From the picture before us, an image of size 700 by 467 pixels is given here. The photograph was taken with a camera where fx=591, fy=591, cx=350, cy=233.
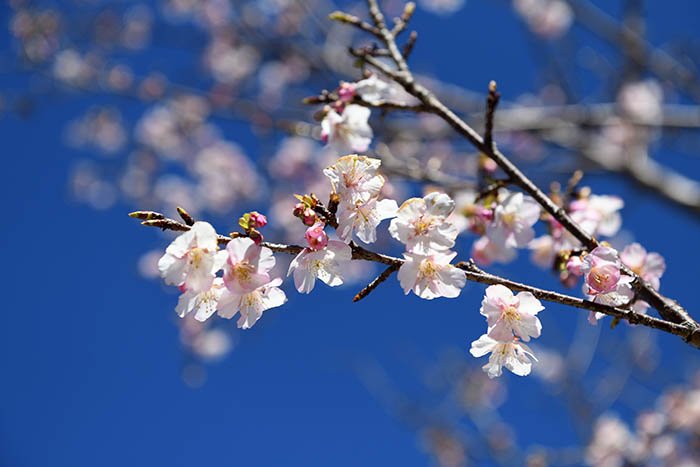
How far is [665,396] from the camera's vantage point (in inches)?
173

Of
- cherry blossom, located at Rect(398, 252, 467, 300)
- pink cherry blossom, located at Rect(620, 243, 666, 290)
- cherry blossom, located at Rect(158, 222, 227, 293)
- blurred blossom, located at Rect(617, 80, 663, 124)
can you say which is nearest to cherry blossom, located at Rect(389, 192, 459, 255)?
cherry blossom, located at Rect(398, 252, 467, 300)

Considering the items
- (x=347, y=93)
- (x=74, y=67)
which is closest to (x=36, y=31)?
(x=74, y=67)

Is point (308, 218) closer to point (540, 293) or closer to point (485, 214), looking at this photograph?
point (540, 293)

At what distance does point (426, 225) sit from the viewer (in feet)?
4.27

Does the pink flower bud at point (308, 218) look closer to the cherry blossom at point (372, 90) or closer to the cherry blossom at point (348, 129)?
the cherry blossom at point (348, 129)

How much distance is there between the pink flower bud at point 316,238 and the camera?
48.6 inches

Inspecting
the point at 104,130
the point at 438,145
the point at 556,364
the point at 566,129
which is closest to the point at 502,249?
the point at 566,129

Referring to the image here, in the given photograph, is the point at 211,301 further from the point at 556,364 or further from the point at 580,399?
the point at 556,364

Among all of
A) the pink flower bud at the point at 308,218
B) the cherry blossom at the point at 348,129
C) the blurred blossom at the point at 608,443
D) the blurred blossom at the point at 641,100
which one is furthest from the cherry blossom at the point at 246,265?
the blurred blossom at the point at 641,100

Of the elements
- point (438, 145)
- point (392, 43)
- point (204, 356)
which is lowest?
point (392, 43)

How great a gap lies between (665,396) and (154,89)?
558 centimetres

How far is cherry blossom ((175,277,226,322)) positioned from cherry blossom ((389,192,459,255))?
0.41 metres

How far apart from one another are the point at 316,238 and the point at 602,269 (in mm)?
625

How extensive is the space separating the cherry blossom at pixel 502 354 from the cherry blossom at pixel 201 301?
0.60 meters
